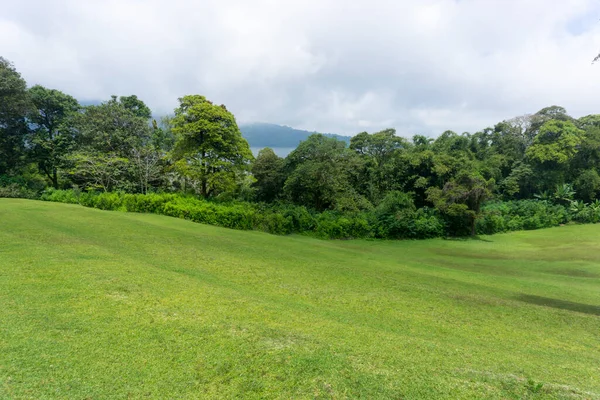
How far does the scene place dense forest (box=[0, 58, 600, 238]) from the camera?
18078 mm

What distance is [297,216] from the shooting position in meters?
17.3

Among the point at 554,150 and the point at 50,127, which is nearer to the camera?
the point at 50,127

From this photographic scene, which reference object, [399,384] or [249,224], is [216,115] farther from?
[399,384]

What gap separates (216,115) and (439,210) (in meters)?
15.2

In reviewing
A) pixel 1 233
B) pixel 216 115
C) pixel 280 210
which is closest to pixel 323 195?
pixel 280 210

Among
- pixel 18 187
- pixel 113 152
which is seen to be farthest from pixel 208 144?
pixel 18 187

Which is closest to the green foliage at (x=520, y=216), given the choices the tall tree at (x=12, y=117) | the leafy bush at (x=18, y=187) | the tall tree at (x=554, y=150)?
the tall tree at (x=554, y=150)

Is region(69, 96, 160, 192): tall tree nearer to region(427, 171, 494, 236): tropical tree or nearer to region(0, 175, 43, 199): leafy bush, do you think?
region(0, 175, 43, 199): leafy bush

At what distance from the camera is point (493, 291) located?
7676 mm

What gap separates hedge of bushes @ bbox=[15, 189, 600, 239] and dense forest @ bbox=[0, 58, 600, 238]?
0.22ft

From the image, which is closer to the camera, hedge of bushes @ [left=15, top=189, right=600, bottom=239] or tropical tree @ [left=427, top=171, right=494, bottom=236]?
hedge of bushes @ [left=15, top=189, right=600, bottom=239]

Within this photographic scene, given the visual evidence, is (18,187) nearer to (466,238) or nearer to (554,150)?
(466,238)

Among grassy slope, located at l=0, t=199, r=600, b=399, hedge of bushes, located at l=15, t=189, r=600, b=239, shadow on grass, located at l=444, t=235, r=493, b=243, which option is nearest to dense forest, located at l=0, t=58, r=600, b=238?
hedge of bushes, located at l=15, t=189, r=600, b=239

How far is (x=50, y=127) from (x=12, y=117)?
8.56 feet
